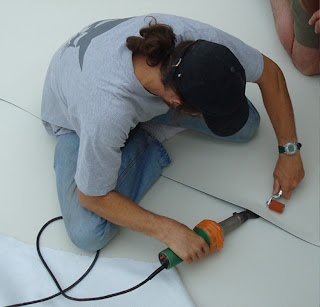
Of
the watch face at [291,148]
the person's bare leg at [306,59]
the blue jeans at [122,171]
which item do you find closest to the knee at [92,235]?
the blue jeans at [122,171]

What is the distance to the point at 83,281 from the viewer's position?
124 centimetres

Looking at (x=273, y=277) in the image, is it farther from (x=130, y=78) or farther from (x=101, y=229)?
(x=130, y=78)

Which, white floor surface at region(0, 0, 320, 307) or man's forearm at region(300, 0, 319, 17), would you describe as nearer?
white floor surface at region(0, 0, 320, 307)

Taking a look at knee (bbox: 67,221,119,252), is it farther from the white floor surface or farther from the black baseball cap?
the black baseball cap

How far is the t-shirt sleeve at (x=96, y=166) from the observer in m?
0.99

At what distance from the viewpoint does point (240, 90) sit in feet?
2.99

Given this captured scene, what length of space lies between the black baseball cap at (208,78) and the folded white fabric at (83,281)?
588 mm

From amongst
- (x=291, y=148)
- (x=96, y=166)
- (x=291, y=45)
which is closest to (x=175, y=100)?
(x=96, y=166)

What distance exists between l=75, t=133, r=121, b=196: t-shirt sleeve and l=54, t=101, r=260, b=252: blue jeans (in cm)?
21

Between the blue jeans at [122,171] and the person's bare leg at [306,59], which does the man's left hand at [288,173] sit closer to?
the blue jeans at [122,171]

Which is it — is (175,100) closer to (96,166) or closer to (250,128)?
(96,166)

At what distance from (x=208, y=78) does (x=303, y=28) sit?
88cm

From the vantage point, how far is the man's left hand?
128cm

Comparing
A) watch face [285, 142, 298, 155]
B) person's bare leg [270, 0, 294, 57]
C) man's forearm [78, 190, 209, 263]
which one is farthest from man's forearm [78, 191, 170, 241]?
person's bare leg [270, 0, 294, 57]
